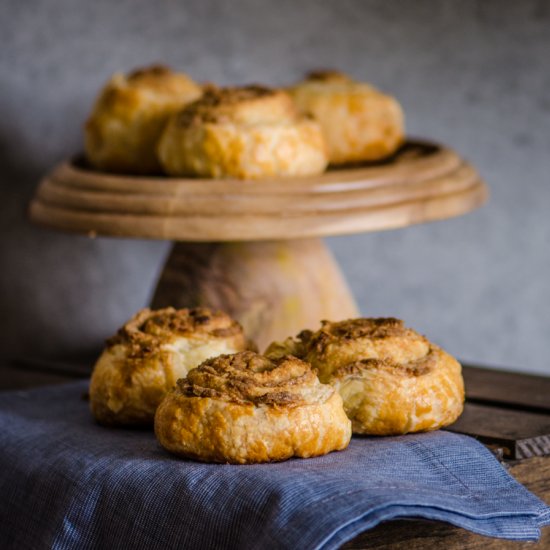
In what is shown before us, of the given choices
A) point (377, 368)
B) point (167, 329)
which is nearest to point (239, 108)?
point (167, 329)

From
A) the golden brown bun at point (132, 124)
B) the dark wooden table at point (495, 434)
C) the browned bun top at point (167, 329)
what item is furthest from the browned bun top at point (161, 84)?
the browned bun top at point (167, 329)

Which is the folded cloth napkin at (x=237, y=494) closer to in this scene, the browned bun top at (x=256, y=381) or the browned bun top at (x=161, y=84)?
the browned bun top at (x=256, y=381)

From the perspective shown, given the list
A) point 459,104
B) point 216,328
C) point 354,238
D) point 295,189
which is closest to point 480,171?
point 459,104

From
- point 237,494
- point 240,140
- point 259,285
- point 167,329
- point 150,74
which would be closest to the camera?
point 237,494

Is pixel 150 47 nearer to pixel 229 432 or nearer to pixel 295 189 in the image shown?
pixel 295 189

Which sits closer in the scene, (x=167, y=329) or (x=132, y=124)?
(x=167, y=329)

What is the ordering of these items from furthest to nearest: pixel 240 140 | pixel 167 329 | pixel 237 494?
pixel 240 140
pixel 167 329
pixel 237 494

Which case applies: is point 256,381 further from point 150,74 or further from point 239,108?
point 150,74

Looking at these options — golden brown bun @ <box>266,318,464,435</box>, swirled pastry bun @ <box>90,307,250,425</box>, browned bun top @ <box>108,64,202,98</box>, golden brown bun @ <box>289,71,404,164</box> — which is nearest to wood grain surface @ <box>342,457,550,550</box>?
golden brown bun @ <box>266,318,464,435</box>
